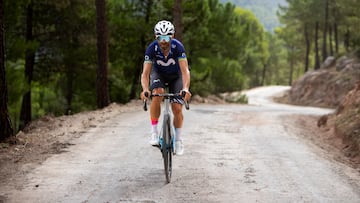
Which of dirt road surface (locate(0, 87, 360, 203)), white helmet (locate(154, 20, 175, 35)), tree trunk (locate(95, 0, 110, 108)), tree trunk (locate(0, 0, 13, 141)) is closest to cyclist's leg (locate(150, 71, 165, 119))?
white helmet (locate(154, 20, 175, 35))

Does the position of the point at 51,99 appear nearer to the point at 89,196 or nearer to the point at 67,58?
the point at 67,58

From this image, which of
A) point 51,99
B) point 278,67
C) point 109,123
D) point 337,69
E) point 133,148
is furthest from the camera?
point 278,67

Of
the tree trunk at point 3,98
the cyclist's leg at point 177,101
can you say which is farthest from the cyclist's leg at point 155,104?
the tree trunk at point 3,98

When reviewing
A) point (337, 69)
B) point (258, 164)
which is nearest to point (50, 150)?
point (258, 164)

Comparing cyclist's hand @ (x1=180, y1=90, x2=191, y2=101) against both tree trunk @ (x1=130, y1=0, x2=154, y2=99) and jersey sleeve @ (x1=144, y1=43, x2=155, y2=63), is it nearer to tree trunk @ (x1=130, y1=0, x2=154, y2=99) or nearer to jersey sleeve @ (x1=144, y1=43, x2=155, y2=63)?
jersey sleeve @ (x1=144, y1=43, x2=155, y2=63)

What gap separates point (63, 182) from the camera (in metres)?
7.08

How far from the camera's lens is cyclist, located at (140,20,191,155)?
7.10 meters

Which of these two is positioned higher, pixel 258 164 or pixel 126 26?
pixel 126 26

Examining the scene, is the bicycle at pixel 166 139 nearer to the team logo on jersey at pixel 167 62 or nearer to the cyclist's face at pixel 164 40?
the team logo on jersey at pixel 167 62

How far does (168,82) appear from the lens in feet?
24.8

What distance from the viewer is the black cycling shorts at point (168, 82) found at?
7.36 metres

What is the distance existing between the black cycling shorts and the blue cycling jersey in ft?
0.26

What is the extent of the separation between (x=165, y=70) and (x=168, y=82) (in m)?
0.25

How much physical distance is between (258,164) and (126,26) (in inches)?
748
